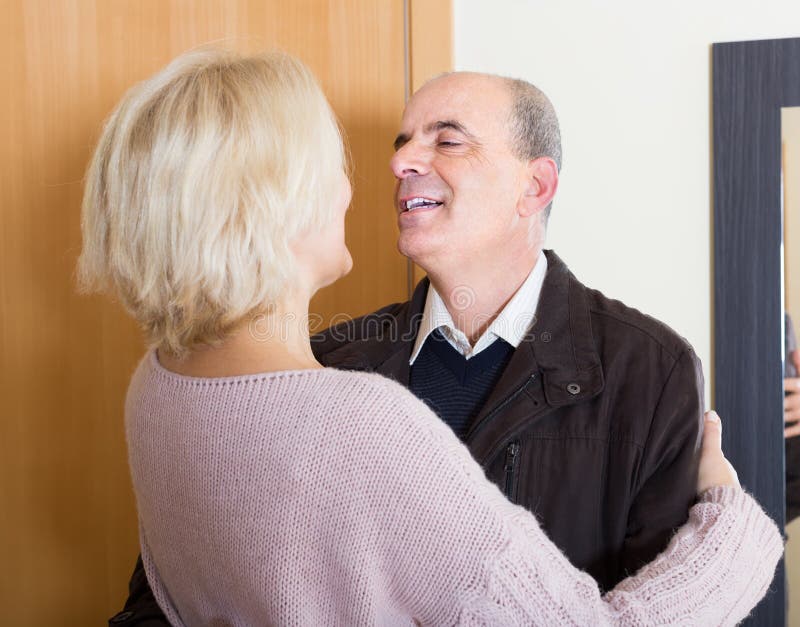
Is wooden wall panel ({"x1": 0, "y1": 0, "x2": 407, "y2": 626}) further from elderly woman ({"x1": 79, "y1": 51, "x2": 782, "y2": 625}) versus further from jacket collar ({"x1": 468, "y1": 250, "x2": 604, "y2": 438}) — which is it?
elderly woman ({"x1": 79, "y1": 51, "x2": 782, "y2": 625})

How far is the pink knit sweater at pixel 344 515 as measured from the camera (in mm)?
783

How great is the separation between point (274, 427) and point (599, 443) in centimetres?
63

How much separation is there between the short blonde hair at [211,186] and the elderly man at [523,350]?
0.52 metres

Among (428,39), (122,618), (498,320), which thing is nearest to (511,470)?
(498,320)

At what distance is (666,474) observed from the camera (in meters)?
1.23

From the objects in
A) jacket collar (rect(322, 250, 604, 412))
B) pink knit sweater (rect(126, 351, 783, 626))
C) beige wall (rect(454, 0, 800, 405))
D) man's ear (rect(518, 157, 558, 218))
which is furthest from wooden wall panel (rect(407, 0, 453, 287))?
pink knit sweater (rect(126, 351, 783, 626))

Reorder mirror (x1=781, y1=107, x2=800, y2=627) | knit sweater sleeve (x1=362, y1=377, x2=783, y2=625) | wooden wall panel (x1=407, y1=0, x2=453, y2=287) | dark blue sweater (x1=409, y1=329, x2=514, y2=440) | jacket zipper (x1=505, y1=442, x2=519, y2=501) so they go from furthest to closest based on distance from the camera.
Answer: wooden wall panel (x1=407, y1=0, x2=453, y2=287)
mirror (x1=781, y1=107, x2=800, y2=627)
dark blue sweater (x1=409, y1=329, x2=514, y2=440)
jacket zipper (x1=505, y1=442, x2=519, y2=501)
knit sweater sleeve (x1=362, y1=377, x2=783, y2=625)

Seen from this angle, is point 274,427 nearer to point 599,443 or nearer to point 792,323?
point 599,443

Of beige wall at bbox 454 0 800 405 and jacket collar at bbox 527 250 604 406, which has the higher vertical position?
beige wall at bbox 454 0 800 405

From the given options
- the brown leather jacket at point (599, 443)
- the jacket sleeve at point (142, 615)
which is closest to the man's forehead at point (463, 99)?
the brown leather jacket at point (599, 443)

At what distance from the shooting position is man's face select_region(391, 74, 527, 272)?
149cm

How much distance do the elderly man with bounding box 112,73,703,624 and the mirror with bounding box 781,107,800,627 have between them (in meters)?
0.34

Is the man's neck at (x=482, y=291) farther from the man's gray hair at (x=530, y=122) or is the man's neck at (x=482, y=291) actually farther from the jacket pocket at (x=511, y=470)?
the jacket pocket at (x=511, y=470)

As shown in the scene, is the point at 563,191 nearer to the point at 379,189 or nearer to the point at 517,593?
the point at 379,189
